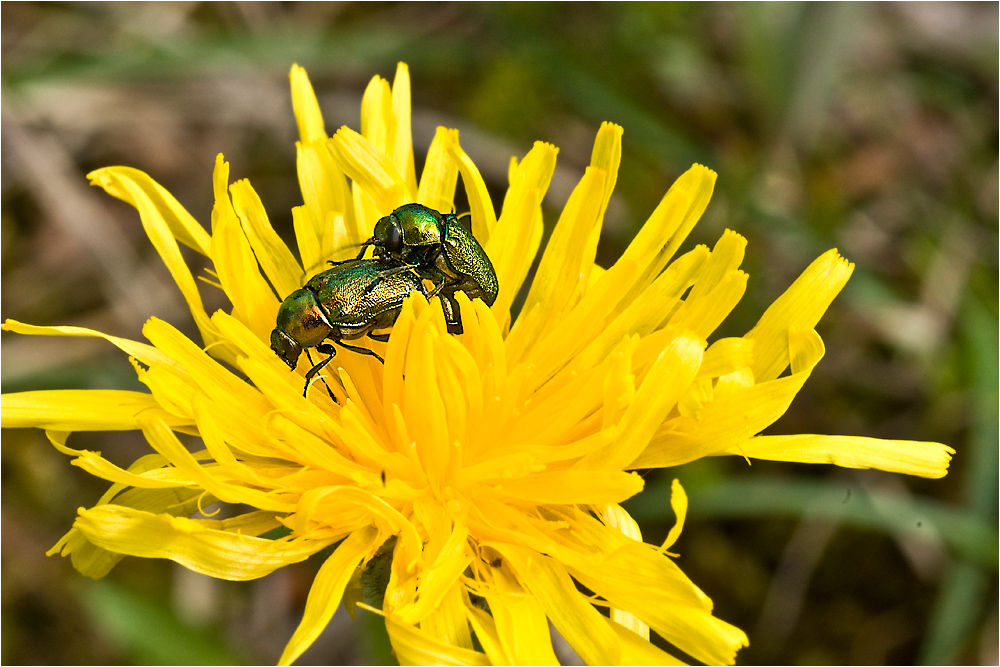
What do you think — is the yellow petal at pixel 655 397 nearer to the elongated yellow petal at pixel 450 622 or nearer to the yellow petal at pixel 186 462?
the elongated yellow petal at pixel 450 622

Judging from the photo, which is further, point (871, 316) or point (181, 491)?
point (871, 316)

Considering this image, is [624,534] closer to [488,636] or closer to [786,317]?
[488,636]

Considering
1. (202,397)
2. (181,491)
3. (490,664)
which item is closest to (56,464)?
(181,491)

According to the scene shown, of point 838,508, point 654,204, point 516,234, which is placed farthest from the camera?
point 654,204

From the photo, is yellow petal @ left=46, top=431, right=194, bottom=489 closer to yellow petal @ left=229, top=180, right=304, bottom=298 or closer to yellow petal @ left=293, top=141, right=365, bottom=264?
yellow petal @ left=229, top=180, right=304, bottom=298

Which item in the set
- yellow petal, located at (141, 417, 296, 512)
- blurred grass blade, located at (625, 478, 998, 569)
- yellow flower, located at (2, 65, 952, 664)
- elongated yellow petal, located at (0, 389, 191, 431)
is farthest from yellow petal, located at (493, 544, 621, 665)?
blurred grass blade, located at (625, 478, 998, 569)

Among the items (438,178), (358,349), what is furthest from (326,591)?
(438,178)

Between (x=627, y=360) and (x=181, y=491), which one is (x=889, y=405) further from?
(x=181, y=491)
